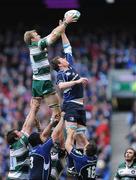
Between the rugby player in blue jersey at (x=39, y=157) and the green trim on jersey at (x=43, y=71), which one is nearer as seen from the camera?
the rugby player in blue jersey at (x=39, y=157)

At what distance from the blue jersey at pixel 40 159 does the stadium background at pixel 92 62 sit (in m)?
7.99

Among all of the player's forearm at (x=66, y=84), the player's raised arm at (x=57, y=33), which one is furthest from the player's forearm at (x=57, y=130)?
the player's raised arm at (x=57, y=33)

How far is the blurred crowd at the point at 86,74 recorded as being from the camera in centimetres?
2452

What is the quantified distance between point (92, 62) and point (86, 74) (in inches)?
61.7

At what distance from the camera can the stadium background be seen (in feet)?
82.0

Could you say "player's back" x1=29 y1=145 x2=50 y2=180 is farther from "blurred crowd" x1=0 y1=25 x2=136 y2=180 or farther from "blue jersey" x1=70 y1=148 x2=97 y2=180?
"blurred crowd" x1=0 y1=25 x2=136 y2=180

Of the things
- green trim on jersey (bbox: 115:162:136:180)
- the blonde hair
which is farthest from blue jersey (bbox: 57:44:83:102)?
green trim on jersey (bbox: 115:162:136:180)

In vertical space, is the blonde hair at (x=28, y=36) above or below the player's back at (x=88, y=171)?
above

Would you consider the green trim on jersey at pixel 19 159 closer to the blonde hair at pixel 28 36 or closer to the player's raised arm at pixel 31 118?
the player's raised arm at pixel 31 118

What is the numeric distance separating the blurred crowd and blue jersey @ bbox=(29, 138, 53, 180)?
26.2ft

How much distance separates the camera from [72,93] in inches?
591

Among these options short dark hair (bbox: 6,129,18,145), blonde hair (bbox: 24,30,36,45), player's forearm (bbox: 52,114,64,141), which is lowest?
short dark hair (bbox: 6,129,18,145)

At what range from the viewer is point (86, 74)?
29.5m

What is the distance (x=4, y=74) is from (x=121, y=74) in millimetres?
4603
